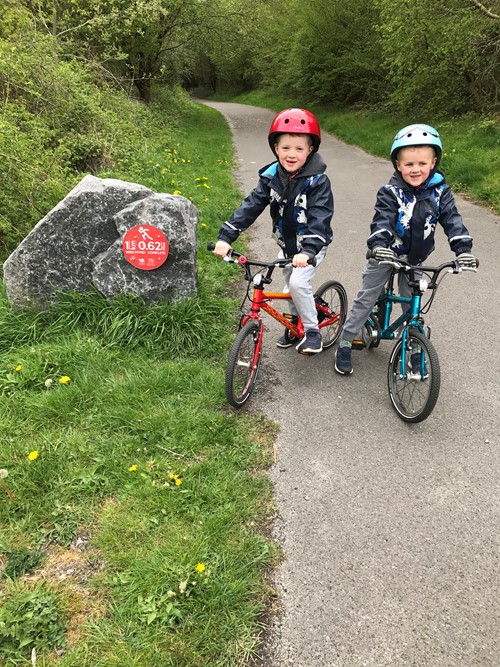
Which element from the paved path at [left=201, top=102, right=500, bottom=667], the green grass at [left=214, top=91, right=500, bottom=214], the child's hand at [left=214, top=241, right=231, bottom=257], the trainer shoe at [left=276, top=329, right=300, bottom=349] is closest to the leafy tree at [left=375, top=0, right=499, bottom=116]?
the green grass at [left=214, top=91, right=500, bottom=214]

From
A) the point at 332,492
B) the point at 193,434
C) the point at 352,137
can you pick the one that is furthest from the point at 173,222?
the point at 352,137

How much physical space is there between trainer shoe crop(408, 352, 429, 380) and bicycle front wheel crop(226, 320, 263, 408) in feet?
3.71

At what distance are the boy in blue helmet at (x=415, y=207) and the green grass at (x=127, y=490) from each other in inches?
66.2

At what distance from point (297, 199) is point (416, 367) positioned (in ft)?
4.98

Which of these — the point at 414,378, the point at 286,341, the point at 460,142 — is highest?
the point at 460,142

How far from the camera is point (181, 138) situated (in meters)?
14.4

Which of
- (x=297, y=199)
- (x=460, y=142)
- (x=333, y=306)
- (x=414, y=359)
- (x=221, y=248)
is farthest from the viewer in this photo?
(x=460, y=142)

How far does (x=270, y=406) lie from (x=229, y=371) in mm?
564

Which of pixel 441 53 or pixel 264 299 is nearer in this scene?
pixel 264 299

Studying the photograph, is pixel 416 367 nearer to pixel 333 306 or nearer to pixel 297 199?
pixel 333 306

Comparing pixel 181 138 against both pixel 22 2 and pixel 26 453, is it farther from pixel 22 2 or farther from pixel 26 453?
pixel 26 453

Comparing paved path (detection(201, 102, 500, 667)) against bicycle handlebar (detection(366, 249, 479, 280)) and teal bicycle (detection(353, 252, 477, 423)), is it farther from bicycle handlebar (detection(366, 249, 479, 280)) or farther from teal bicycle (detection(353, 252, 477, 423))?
bicycle handlebar (detection(366, 249, 479, 280))

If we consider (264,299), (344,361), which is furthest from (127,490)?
(344,361)

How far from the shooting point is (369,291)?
12.0 ft
